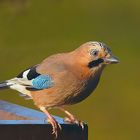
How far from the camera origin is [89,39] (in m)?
8.08

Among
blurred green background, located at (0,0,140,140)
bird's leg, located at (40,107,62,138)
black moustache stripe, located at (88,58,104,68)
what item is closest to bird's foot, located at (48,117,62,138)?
bird's leg, located at (40,107,62,138)

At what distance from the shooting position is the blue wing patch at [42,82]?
13.9 feet

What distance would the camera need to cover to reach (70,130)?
364 centimetres

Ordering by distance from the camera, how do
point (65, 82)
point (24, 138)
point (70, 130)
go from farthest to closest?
point (65, 82) < point (70, 130) < point (24, 138)

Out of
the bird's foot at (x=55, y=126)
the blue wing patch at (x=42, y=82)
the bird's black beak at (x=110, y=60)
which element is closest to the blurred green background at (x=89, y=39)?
the blue wing patch at (x=42, y=82)

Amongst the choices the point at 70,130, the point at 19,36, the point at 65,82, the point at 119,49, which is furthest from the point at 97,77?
the point at 19,36

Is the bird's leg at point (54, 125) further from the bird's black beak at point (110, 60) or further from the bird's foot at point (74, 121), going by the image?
the bird's black beak at point (110, 60)

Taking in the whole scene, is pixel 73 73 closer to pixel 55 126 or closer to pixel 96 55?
pixel 96 55

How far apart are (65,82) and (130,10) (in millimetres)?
4621

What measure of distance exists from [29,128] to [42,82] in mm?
899

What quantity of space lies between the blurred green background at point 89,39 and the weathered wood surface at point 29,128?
2819mm

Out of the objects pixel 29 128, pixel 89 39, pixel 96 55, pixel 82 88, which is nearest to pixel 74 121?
pixel 82 88

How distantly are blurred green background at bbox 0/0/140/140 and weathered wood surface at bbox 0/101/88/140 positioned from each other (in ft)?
9.25

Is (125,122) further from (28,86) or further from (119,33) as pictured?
(28,86)
